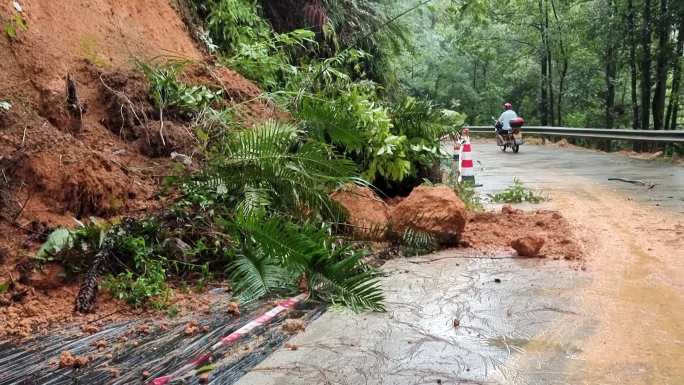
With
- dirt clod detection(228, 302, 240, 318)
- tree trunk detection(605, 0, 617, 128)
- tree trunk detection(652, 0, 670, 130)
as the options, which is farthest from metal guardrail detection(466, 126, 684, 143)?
dirt clod detection(228, 302, 240, 318)

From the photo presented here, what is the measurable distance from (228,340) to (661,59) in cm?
1867

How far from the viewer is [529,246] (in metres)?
5.41

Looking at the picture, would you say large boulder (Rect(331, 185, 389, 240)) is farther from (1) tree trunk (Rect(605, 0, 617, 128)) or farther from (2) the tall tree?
(2) the tall tree

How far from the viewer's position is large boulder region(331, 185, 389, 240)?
575cm

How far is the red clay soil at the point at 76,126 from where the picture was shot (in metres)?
4.12

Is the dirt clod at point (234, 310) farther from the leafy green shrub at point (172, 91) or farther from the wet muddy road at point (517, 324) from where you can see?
the leafy green shrub at point (172, 91)

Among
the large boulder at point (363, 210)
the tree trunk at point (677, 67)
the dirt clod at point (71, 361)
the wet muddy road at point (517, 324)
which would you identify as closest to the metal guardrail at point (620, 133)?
the tree trunk at point (677, 67)

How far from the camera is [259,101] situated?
7266mm

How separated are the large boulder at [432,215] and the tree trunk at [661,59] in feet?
49.7

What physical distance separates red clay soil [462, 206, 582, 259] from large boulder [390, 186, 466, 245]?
12.2 inches

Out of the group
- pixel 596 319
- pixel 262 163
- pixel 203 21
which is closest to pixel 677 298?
pixel 596 319

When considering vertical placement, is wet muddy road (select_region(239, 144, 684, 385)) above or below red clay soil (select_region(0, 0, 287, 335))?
below

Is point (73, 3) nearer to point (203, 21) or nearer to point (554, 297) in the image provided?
point (203, 21)

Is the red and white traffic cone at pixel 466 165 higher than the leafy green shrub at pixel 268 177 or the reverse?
the reverse
